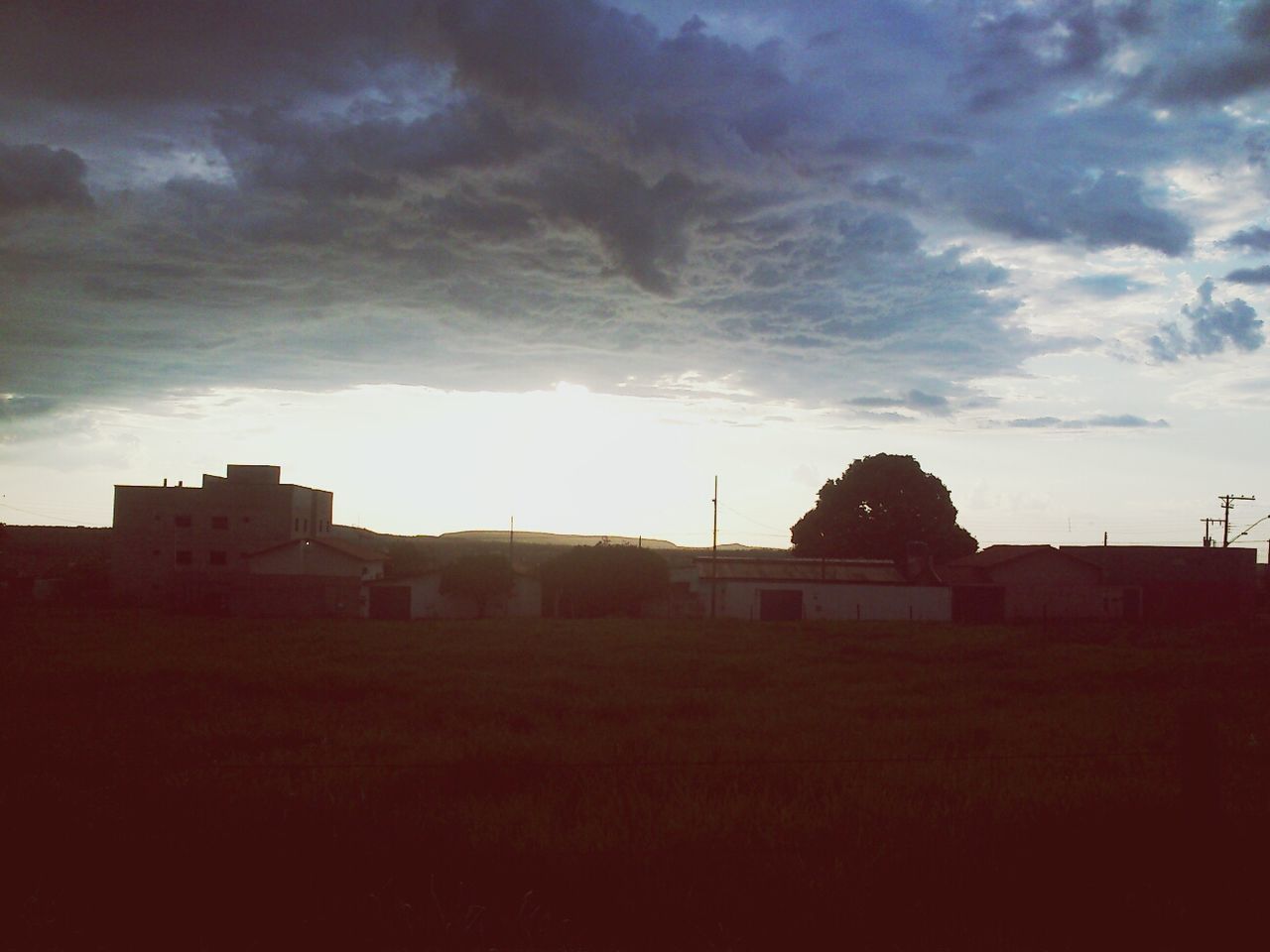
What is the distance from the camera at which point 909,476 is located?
86.9 m

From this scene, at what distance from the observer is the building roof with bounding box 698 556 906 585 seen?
64.8 metres

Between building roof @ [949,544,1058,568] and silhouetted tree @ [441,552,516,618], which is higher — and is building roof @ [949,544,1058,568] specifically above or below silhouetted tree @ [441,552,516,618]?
above

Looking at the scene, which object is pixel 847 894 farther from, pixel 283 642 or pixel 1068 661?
pixel 283 642

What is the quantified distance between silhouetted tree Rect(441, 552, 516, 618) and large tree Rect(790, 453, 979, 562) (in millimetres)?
30607

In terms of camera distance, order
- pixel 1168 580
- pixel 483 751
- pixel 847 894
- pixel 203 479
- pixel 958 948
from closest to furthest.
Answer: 1. pixel 958 948
2. pixel 847 894
3. pixel 483 751
4. pixel 1168 580
5. pixel 203 479

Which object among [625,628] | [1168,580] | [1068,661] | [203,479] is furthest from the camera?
[203,479]

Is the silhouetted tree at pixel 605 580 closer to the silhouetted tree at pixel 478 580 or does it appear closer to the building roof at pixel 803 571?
the silhouetted tree at pixel 478 580

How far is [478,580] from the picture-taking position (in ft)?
213

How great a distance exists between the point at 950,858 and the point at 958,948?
170cm

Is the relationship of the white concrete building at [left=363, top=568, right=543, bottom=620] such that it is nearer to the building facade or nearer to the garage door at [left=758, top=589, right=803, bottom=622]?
the garage door at [left=758, top=589, right=803, bottom=622]

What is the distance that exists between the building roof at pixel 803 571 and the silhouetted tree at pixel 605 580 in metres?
3.85

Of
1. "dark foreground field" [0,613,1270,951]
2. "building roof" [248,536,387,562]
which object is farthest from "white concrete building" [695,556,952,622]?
"dark foreground field" [0,613,1270,951]

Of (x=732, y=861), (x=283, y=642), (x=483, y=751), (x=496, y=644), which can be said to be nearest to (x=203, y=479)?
(x=283, y=642)

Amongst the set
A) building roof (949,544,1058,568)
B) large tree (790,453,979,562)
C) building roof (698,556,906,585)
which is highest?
large tree (790,453,979,562)
